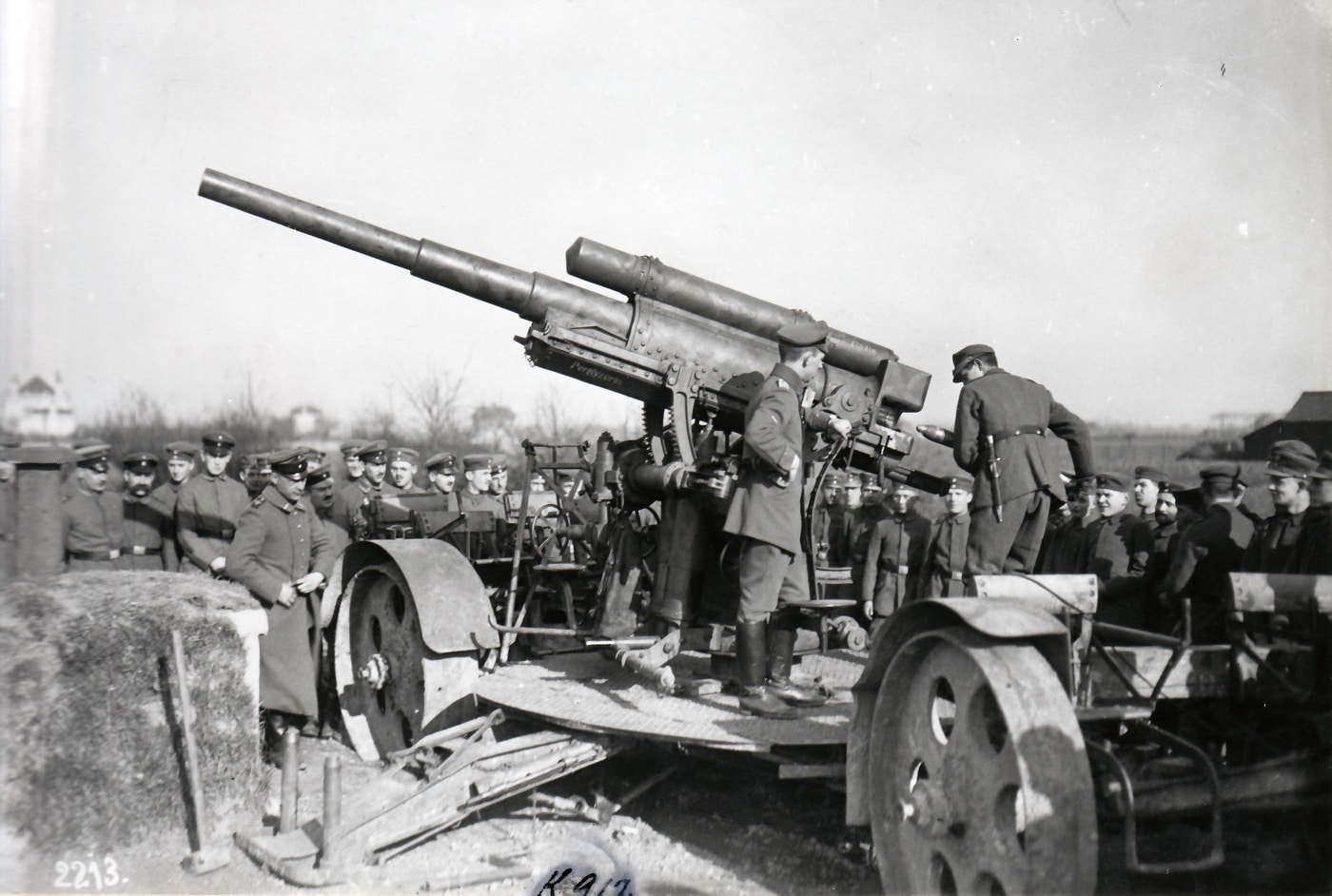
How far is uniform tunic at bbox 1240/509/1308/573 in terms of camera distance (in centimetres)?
533

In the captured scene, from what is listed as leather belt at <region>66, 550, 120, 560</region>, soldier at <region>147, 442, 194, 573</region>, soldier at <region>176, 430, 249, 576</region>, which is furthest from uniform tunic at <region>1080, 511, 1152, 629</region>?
leather belt at <region>66, 550, 120, 560</region>

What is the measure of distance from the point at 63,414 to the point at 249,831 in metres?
2.24

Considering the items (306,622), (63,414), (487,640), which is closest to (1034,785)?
(487,640)

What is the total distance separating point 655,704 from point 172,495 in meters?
5.02

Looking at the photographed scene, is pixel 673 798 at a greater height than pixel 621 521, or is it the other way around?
pixel 621 521

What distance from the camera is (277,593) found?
6.75 m

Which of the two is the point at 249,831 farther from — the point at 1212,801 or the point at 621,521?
the point at 1212,801

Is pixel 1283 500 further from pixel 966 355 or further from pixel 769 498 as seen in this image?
pixel 769 498

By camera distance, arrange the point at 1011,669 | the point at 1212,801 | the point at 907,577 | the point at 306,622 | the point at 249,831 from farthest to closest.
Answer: the point at 907,577 → the point at 306,622 → the point at 249,831 → the point at 1212,801 → the point at 1011,669

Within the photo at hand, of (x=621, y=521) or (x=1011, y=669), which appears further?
(x=621, y=521)

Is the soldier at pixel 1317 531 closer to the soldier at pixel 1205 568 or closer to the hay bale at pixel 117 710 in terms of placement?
the soldier at pixel 1205 568

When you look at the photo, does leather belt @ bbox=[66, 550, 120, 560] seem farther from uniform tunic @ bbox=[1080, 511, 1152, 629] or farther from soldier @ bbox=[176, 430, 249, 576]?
uniform tunic @ bbox=[1080, 511, 1152, 629]

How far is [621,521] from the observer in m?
5.91

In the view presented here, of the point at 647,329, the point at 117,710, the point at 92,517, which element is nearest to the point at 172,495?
the point at 92,517
